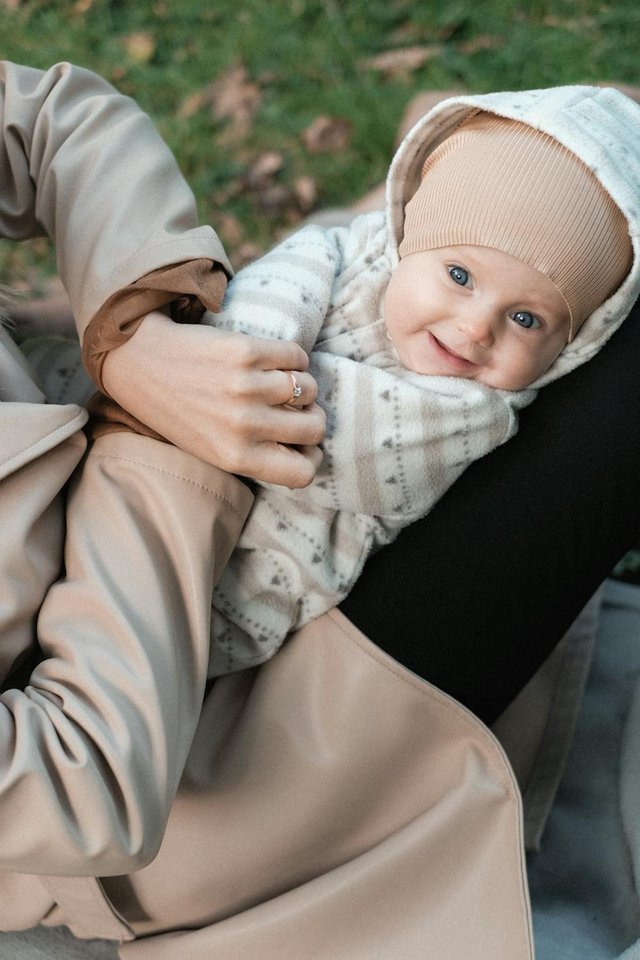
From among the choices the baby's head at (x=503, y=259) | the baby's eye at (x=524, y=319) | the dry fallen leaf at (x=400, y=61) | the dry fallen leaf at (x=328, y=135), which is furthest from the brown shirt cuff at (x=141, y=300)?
the dry fallen leaf at (x=400, y=61)

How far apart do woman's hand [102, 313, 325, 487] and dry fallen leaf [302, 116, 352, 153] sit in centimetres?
210

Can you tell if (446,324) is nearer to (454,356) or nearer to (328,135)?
(454,356)

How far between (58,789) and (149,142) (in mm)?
985

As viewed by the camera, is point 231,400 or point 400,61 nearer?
point 231,400

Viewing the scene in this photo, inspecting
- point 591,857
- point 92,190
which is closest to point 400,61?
point 92,190

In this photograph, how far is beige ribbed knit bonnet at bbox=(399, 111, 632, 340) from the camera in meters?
1.39

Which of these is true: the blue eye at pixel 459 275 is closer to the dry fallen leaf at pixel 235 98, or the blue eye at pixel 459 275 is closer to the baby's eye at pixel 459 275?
the baby's eye at pixel 459 275

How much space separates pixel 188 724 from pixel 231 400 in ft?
1.33

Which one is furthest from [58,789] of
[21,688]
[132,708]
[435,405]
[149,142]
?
[149,142]

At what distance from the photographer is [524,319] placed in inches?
56.9

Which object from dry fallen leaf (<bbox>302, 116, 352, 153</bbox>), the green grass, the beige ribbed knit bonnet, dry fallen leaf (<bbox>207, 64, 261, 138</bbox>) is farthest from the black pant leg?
dry fallen leaf (<bbox>207, 64, 261, 138</bbox>)

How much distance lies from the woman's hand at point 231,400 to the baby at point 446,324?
9 cm

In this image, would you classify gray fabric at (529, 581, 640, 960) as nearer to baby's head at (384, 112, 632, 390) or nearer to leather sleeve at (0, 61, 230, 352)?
baby's head at (384, 112, 632, 390)

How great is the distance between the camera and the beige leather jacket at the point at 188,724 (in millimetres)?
1255
